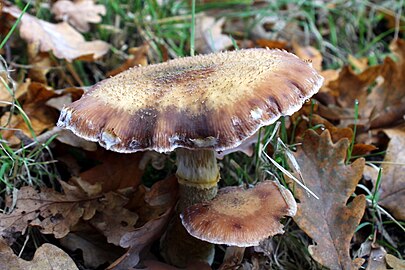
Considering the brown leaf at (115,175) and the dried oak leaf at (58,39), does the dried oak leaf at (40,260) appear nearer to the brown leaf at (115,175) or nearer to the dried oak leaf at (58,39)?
the brown leaf at (115,175)

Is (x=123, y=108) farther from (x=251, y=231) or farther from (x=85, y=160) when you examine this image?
(x=85, y=160)

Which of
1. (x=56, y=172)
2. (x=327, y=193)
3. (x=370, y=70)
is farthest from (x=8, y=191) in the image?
(x=370, y=70)

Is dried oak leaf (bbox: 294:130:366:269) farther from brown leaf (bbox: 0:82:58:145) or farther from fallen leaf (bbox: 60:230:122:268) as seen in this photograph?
brown leaf (bbox: 0:82:58:145)

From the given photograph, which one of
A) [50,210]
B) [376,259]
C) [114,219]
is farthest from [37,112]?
[376,259]

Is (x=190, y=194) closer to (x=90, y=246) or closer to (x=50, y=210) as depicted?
(x=90, y=246)

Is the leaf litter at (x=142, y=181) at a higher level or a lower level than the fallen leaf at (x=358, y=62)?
higher

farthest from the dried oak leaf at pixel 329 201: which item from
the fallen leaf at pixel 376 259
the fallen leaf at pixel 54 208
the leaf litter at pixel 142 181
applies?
the fallen leaf at pixel 54 208
